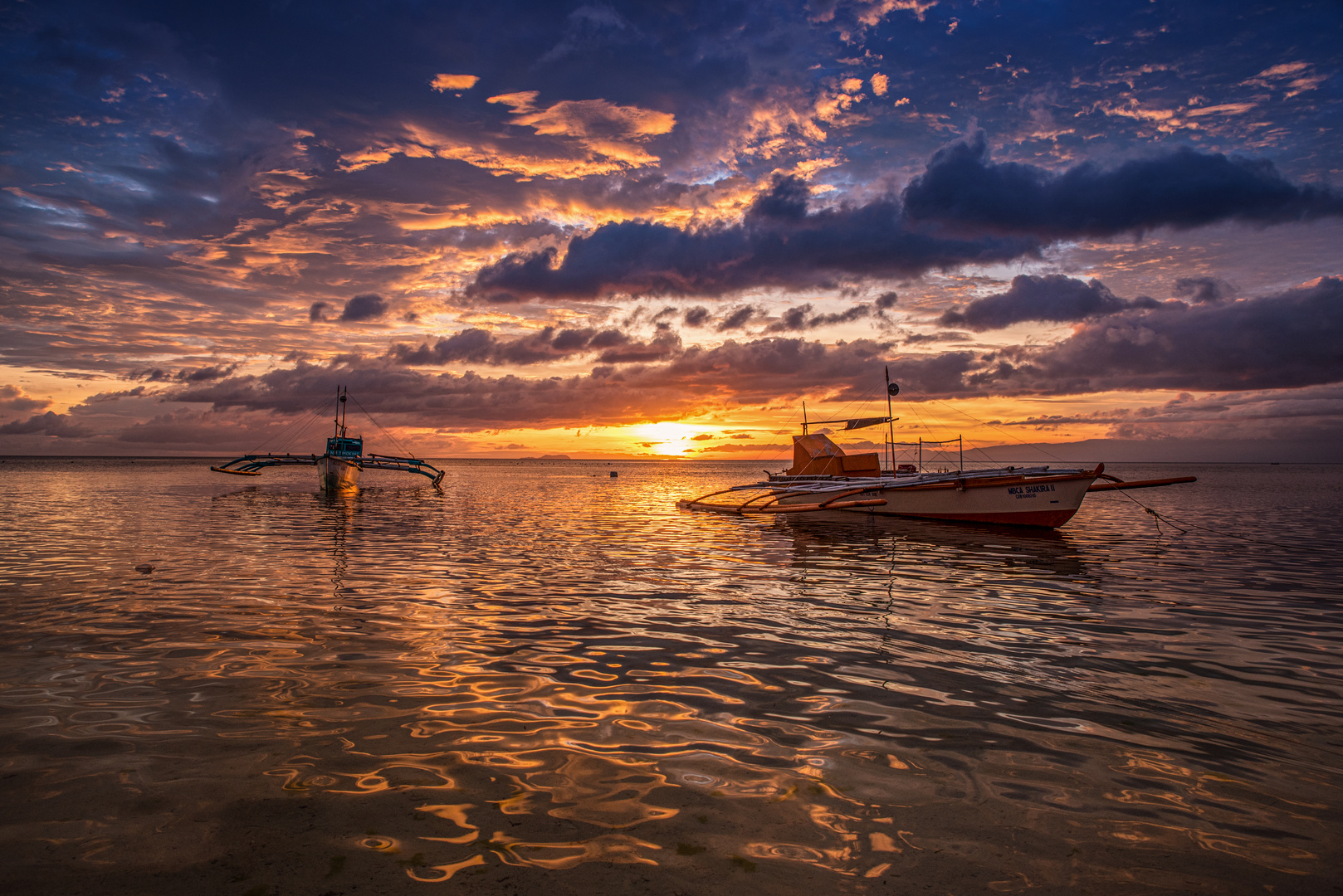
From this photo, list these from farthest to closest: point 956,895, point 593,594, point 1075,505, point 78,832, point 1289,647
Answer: point 1075,505 < point 593,594 < point 1289,647 < point 78,832 < point 956,895

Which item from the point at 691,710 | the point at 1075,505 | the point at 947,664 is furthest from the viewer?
the point at 1075,505

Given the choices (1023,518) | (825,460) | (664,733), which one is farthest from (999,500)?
(664,733)

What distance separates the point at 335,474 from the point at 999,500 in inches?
1895

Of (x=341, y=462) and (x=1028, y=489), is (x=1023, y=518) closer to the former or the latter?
(x=1028, y=489)

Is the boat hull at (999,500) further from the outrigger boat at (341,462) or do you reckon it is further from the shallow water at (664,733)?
the outrigger boat at (341,462)

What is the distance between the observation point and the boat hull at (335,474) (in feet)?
170

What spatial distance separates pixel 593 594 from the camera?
44.0 feet

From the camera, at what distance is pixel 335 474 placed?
52781 mm

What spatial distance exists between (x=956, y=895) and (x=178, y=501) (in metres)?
49.0

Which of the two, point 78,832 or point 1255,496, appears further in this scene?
point 1255,496

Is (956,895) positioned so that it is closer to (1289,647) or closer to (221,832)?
(221,832)

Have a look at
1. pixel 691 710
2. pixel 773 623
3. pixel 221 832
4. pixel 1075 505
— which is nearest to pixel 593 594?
pixel 773 623

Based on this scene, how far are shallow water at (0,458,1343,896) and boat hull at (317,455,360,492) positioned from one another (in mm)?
38086

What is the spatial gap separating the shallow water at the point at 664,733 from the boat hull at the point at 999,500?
39.6ft
